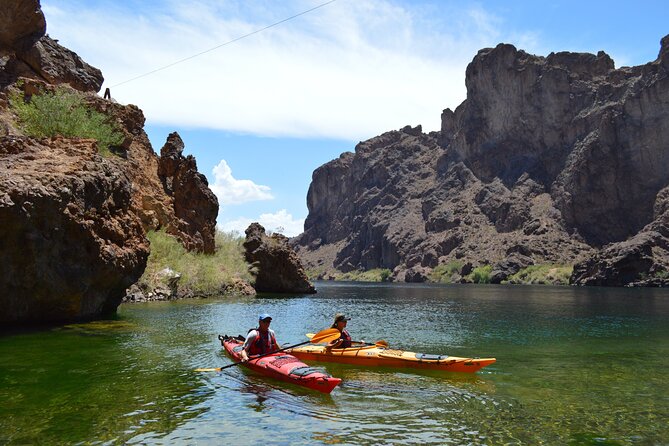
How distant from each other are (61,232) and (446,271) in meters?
144

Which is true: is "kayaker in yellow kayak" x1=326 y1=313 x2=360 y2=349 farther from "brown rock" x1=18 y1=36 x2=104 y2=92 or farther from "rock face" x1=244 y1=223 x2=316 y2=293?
"rock face" x1=244 y1=223 x2=316 y2=293

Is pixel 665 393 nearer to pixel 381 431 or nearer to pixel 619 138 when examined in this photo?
pixel 381 431

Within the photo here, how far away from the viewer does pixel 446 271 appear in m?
161

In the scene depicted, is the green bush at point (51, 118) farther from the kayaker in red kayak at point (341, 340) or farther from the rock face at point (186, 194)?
the rock face at point (186, 194)

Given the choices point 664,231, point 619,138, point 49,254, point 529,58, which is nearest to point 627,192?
point 619,138

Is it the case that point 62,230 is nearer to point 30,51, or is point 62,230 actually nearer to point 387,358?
point 387,358

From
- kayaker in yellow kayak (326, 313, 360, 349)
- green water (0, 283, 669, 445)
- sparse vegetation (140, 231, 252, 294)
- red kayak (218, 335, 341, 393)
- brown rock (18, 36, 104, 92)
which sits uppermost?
brown rock (18, 36, 104, 92)

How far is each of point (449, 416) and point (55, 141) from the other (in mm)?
22660

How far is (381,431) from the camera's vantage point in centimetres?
1087

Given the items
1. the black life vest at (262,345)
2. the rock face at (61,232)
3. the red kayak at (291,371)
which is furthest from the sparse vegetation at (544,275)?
the red kayak at (291,371)

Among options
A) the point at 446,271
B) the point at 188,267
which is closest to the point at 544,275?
the point at 446,271

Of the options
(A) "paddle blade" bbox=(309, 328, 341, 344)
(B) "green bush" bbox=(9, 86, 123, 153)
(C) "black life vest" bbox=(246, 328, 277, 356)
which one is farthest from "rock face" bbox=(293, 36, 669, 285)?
(C) "black life vest" bbox=(246, 328, 277, 356)

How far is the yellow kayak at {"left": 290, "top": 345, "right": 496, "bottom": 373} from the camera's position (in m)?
16.3

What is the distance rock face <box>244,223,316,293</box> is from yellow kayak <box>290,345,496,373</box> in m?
43.4
